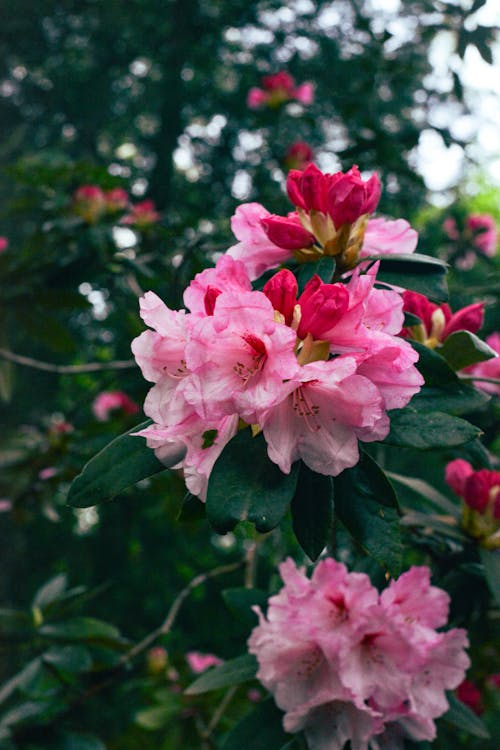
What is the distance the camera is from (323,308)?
654 mm

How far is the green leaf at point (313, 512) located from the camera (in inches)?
27.3

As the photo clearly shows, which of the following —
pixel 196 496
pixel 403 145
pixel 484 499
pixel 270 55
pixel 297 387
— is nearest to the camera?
pixel 297 387

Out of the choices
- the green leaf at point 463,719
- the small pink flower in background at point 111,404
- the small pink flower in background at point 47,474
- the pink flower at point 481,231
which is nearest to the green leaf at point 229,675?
the green leaf at point 463,719

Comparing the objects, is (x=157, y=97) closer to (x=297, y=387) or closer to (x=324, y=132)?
(x=324, y=132)

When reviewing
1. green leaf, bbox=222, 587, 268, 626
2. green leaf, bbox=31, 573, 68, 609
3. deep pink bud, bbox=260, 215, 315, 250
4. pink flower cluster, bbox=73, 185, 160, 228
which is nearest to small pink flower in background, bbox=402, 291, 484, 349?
deep pink bud, bbox=260, 215, 315, 250

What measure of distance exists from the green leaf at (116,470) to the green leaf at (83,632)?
42.6 inches

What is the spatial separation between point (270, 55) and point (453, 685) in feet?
16.9

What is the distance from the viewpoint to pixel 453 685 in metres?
1.02

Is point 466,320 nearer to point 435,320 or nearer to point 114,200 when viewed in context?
point 435,320

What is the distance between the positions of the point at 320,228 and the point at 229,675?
0.76m

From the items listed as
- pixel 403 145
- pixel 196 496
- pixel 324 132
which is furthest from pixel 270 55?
pixel 196 496

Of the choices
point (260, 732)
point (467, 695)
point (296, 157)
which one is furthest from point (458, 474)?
point (296, 157)

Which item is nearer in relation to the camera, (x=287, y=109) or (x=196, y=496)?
(x=196, y=496)

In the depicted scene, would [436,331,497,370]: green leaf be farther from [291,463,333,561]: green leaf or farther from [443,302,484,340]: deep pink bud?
[291,463,333,561]: green leaf
